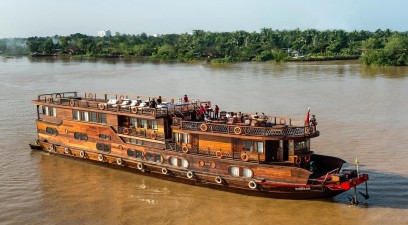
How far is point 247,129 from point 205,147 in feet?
7.45

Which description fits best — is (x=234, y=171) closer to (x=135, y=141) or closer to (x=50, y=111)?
(x=135, y=141)

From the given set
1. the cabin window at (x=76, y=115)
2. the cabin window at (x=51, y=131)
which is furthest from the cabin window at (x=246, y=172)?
the cabin window at (x=51, y=131)

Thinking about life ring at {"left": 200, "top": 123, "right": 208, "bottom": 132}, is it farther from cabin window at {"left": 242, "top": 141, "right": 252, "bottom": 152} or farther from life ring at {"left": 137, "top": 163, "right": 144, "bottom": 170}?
life ring at {"left": 137, "top": 163, "right": 144, "bottom": 170}

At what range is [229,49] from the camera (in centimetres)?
10062

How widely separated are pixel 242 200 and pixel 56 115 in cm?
1151

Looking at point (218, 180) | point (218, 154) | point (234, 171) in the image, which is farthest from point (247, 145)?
point (218, 180)

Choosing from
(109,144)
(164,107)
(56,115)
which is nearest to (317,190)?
(164,107)

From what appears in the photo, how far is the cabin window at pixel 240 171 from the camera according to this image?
1830 cm

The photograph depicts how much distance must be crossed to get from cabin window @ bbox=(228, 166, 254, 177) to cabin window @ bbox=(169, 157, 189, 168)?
6.92 feet

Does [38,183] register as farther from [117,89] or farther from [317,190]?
[117,89]

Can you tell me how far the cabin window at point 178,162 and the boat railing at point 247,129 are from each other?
1401mm

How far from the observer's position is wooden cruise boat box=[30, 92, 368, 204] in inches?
691

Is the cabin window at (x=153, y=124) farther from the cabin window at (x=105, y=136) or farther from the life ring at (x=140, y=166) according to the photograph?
the cabin window at (x=105, y=136)

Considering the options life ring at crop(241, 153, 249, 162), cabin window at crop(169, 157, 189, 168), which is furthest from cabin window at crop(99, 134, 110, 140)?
life ring at crop(241, 153, 249, 162)
